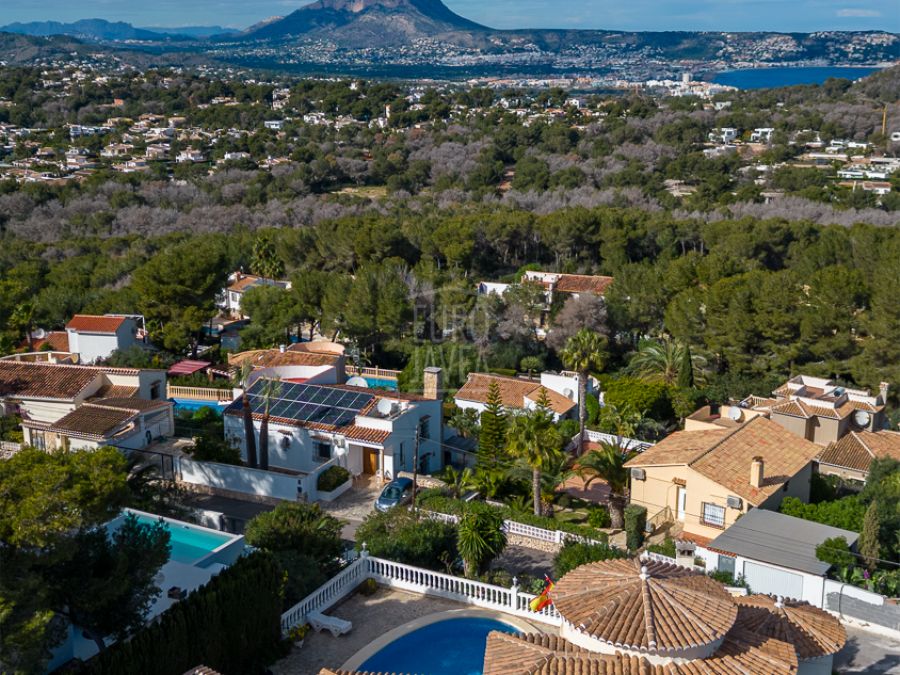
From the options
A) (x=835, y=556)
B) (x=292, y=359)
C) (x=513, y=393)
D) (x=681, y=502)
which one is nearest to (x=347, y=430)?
(x=513, y=393)

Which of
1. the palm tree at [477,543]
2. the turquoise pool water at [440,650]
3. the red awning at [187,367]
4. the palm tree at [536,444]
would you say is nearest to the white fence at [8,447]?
the red awning at [187,367]

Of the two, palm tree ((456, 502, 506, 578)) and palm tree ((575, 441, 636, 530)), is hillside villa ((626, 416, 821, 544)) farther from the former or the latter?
palm tree ((456, 502, 506, 578))

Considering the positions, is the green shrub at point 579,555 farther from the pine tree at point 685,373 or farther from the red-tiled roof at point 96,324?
the red-tiled roof at point 96,324

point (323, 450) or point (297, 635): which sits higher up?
point (297, 635)

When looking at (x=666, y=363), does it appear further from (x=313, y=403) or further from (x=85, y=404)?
(x=85, y=404)

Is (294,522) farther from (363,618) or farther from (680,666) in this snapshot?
(680,666)

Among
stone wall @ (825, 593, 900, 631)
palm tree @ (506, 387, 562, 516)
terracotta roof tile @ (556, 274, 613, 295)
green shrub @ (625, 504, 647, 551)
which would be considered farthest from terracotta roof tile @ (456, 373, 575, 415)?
terracotta roof tile @ (556, 274, 613, 295)

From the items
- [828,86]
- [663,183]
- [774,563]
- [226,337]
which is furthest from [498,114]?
[774,563]
